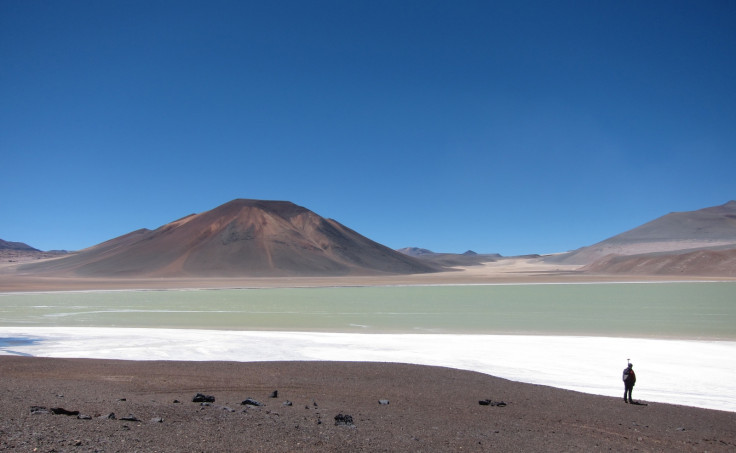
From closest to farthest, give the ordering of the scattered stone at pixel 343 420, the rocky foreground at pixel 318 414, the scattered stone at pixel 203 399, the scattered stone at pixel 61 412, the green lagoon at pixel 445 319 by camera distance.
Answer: the rocky foreground at pixel 318 414
the scattered stone at pixel 61 412
the scattered stone at pixel 343 420
the scattered stone at pixel 203 399
the green lagoon at pixel 445 319

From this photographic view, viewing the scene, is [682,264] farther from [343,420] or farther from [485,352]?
[343,420]

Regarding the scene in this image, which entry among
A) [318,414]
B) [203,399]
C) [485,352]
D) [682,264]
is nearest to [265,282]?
[485,352]

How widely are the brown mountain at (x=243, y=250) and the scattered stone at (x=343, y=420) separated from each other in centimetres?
9388

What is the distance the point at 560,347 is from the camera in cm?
1581

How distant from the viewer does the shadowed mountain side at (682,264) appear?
82375 millimetres

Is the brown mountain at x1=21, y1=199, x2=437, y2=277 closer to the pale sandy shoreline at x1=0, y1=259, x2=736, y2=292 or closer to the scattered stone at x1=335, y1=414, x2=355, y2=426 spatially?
the pale sandy shoreline at x1=0, y1=259, x2=736, y2=292

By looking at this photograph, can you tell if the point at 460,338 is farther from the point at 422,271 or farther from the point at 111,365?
the point at 422,271

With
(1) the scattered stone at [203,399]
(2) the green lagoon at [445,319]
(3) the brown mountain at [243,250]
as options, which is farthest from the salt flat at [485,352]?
(3) the brown mountain at [243,250]

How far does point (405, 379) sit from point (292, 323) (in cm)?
1276

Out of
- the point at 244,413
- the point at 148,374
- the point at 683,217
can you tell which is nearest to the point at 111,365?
the point at 148,374

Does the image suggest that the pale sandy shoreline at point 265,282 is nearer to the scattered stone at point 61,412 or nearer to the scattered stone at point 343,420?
the scattered stone at point 61,412

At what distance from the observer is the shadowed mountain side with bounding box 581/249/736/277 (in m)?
82.4

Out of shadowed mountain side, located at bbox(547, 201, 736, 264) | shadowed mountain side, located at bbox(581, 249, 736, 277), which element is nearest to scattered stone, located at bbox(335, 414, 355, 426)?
shadowed mountain side, located at bbox(581, 249, 736, 277)

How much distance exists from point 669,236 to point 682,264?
273 feet
